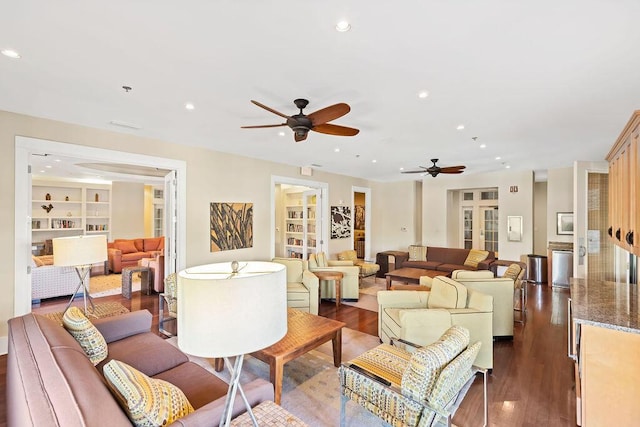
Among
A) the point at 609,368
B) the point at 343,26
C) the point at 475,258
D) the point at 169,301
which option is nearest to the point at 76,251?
the point at 169,301

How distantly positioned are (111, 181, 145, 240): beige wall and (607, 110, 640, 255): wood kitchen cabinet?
35.9 ft

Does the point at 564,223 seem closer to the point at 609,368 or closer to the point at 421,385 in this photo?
the point at 609,368

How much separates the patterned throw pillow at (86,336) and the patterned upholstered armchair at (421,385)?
1.79 metres

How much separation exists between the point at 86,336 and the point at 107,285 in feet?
17.6

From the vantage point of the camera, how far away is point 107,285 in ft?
21.5

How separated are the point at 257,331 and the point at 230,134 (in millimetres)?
3601

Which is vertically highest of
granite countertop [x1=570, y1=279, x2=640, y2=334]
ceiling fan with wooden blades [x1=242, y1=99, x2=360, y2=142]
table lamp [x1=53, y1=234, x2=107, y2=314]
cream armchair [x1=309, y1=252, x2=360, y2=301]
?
ceiling fan with wooden blades [x1=242, y1=99, x2=360, y2=142]

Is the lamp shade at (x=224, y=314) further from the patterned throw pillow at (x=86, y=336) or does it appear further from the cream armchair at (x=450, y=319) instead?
the cream armchair at (x=450, y=319)

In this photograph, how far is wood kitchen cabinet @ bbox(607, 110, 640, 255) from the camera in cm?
229

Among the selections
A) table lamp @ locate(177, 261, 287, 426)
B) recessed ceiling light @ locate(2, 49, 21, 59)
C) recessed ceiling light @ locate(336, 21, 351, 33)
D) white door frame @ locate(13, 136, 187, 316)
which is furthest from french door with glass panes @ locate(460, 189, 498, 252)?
recessed ceiling light @ locate(2, 49, 21, 59)

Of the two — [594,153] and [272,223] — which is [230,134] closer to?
[272,223]

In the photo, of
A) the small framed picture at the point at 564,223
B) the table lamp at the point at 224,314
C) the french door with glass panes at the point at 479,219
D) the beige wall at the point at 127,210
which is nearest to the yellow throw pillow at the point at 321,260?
the table lamp at the point at 224,314

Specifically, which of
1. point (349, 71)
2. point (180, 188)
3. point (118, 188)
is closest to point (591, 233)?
point (349, 71)

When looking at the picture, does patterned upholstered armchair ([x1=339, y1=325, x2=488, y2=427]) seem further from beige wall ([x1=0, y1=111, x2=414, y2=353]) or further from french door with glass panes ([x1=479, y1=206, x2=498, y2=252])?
french door with glass panes ([x1=479, y1=206, x2=498, y2=252])
